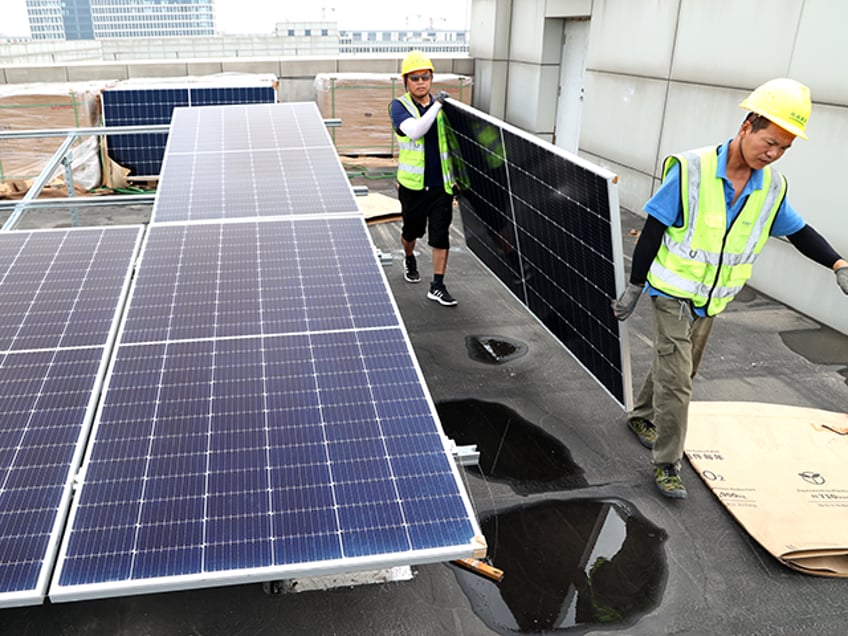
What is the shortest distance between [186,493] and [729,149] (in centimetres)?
349

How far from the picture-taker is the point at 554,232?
16.7 ft

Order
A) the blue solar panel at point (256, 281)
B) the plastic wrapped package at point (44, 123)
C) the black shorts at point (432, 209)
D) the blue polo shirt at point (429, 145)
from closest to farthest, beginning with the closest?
the blue solar panel at point (256, 281)
the blue polo shirt at point (429, 145)
the black shorts at point (432, 209)
the plastic wrapped package at point (44, 123)

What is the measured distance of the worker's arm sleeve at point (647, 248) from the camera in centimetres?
416

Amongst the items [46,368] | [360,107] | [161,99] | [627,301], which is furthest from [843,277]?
[360,107]

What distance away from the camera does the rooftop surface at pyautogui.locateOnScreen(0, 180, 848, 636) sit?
3527 mm

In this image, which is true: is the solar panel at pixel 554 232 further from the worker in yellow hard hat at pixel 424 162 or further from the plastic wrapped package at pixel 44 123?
the plastic wrapped package at pixel 44 123

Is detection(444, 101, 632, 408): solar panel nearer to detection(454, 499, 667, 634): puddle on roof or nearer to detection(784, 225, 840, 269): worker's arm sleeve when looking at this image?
detection(454, 499, 667, 634): puddle on roof

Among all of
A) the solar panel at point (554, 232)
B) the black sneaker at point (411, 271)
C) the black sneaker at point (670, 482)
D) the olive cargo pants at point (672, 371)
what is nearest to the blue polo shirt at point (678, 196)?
the solar panel at point (554, 232)

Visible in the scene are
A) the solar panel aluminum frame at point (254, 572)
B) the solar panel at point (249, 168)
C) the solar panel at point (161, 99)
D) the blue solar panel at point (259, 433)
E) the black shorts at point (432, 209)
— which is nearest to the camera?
the solar panel aluminum frame at point (254, 572)

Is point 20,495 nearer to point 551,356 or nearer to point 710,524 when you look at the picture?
point 710,524

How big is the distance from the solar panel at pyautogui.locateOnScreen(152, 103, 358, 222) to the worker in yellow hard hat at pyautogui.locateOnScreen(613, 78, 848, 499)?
7.69 ft

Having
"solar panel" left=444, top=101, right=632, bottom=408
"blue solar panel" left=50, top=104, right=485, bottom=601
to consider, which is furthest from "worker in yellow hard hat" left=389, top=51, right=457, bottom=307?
"blue solar panel" left=50, top=104, right=485, bottom=601

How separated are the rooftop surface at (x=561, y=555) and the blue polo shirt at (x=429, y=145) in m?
1.93

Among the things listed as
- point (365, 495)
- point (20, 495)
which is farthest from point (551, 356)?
point (20, 495)
